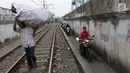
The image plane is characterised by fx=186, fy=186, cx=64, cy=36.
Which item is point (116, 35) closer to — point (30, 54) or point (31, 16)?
point (31, 16)

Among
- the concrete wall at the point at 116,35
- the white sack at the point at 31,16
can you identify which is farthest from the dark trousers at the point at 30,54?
the concrete wall at the point at 116,35

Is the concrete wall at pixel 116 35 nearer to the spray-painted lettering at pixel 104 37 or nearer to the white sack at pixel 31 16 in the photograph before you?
the spray-painted lettering at pixel 104 37

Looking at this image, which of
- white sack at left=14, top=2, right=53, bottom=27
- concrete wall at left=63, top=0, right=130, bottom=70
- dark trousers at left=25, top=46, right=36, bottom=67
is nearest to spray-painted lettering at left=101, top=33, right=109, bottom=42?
concrete wall at left=63, top=0, right=130, bottom=70

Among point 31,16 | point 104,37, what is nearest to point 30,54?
point 31,16

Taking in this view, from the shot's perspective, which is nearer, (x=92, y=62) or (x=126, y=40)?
(x=126, y=40)

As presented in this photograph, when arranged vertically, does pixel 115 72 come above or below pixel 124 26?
below

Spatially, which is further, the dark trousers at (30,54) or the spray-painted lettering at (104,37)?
the spray-painted lettering at (104,37)

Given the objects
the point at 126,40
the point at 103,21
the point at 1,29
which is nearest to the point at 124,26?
the point at 126,40

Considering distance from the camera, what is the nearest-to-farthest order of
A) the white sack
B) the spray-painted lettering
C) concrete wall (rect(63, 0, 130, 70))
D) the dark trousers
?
concrete wall (rect(63, 0, 130, 70)), the white sack, the dark trousers, the spray-painted lettering

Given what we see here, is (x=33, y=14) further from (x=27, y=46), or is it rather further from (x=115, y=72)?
(x=115, y=72)

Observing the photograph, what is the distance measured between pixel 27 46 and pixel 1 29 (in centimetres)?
1010

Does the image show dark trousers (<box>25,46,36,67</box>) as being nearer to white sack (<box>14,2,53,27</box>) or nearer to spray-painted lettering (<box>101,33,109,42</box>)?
white sack (<box>14,2,53,27</box>)

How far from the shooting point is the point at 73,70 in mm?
7031

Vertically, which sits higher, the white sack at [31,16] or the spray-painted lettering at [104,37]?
the white sack at [31,16]
